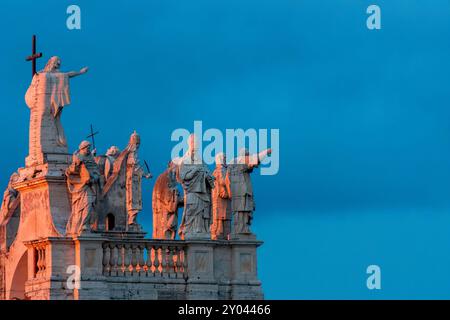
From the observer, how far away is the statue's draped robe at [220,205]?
6700cm

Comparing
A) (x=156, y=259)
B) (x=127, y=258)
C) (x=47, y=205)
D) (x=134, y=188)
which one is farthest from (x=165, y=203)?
(x=47, y=205)

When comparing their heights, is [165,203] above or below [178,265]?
above

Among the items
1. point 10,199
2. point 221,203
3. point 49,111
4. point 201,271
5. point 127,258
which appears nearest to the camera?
point 127,258

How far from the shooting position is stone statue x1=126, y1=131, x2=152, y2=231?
66.8 metres

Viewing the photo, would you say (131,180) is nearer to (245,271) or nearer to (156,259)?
(156,259)

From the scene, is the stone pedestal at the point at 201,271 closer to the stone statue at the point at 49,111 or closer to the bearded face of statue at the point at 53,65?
the stone statue at the point at 49,111

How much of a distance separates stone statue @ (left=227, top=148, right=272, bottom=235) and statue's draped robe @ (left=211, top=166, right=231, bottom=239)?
187 millimetres

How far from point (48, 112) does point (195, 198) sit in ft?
13.7

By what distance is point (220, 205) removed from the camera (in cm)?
6738

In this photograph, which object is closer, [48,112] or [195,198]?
[195,198]

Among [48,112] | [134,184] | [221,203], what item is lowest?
[221,203]

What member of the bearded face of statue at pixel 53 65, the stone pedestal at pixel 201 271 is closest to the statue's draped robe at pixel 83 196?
the stone pedestal at pixel 201 271
